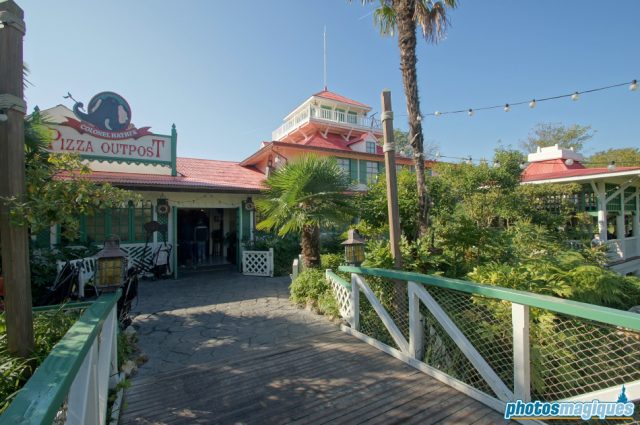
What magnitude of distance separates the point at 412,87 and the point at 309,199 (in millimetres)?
3478

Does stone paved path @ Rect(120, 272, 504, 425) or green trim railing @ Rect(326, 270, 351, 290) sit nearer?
stone paved path @ Rect(120, 272, 504, 425)

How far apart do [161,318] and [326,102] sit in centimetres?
2098

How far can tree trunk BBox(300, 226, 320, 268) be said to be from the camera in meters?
6.93

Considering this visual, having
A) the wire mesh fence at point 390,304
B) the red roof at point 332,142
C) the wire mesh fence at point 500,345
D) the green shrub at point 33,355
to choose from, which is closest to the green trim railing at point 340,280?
the wire mesh fence at point 390,304

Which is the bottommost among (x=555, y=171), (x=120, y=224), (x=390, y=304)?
(x=390, y=304)

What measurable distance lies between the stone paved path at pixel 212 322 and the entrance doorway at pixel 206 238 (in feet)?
→ 12.4

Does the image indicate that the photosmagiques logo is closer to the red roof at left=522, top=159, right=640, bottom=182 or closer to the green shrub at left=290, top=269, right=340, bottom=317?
the green shrub at left=290, top=269, right=340, bottom=317

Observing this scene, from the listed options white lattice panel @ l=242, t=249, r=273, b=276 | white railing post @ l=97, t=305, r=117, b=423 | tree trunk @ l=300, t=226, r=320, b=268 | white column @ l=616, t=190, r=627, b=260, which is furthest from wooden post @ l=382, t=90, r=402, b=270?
white column @ l=616, t=190, r=627, b=260

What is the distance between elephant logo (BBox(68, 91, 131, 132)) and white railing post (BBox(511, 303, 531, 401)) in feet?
37.6

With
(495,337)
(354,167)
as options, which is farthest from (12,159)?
(354,167)

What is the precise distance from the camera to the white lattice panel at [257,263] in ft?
32.8

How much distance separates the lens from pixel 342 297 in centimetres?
509

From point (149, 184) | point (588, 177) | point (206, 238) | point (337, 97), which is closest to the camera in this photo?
point (149, 184)

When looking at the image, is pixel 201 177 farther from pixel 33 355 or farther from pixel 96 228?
pixel 33 355
